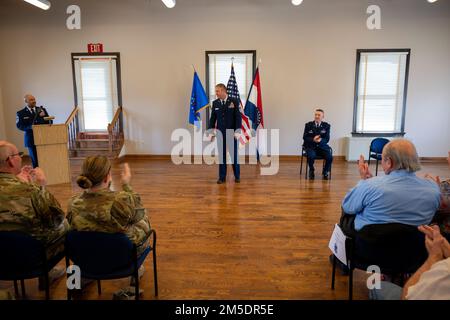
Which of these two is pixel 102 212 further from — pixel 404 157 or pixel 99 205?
→ pixel 404 157

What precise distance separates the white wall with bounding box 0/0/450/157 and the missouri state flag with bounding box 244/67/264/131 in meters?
0.55

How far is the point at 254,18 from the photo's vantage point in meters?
7.41

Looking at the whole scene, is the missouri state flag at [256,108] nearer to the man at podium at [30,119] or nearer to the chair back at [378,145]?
the chair back at [378,145]

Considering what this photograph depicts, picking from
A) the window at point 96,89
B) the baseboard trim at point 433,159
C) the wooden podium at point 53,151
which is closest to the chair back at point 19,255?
the wooden podium at point 53,151

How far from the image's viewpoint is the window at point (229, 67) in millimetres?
7543

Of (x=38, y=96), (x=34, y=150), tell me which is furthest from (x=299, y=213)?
(x=38, y=96)

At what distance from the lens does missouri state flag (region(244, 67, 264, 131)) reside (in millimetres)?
7105

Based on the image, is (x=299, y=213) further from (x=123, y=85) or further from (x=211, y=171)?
(x=123, y=85)

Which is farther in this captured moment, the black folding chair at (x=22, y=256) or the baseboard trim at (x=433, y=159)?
the baseboard trim at (x=433, y=159)

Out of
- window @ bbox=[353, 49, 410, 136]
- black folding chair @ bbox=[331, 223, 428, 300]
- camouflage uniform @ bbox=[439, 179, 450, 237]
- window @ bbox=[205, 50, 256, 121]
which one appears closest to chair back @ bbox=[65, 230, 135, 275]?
black folding chair @ bbox=[331, 223, 428, 300]

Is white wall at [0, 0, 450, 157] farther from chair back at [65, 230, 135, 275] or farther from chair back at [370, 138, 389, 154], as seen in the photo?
chair back at [65, 230, 135, 275]
